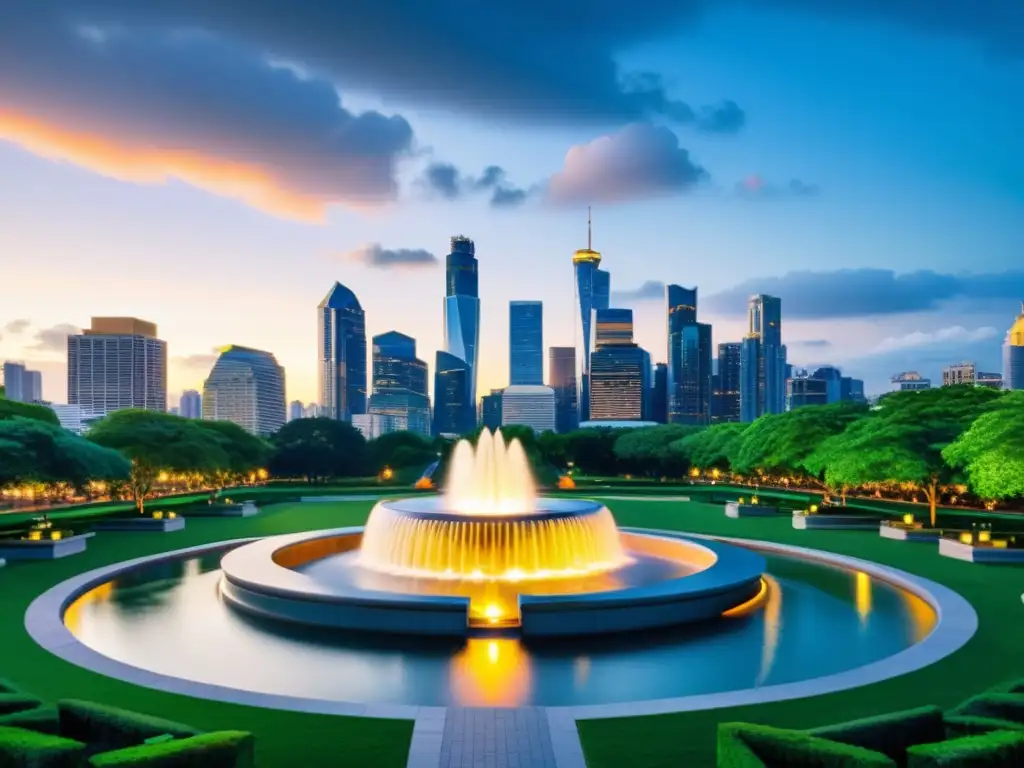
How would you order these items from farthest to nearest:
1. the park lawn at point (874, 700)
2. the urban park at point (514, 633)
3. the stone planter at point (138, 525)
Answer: the stone planter at point (138, 525) → the park lawn at point (874, 700) → the urban park at point (514, 633)

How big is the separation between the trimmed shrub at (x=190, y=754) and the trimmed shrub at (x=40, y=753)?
49cm

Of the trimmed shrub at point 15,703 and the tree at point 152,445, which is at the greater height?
the tree at point 152,445

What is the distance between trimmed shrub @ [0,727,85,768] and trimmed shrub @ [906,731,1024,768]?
863 centimetres

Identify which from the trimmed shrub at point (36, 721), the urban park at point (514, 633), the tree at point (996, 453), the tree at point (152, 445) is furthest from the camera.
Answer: the tree at point (152, 445)

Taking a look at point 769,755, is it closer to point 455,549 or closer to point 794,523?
point 455,549

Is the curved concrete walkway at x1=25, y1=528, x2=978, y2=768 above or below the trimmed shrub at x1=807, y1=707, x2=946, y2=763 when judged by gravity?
below

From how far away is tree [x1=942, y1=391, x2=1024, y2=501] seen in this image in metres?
27.3

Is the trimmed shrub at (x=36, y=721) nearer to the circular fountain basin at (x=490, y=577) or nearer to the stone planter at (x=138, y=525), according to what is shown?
the circular fountain basin at (x=490, y=577)

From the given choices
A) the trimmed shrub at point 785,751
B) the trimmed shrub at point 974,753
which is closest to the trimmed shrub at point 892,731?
the trimmed shrub at point 785,751

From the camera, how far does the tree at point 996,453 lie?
2730cm

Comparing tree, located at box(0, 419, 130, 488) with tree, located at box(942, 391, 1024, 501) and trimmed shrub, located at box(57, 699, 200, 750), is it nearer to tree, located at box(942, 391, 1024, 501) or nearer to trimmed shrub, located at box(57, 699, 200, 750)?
trimmed shrub, located at box(57, 699, 200, 750)

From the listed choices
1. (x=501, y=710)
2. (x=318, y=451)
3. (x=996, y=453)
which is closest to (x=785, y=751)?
(x=501, y=710)

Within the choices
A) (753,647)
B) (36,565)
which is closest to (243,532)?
(36,565)

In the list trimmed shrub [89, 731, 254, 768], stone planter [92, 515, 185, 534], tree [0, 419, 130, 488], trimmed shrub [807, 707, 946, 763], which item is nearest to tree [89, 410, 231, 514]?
stone planter [92, 515, 185, 534]
